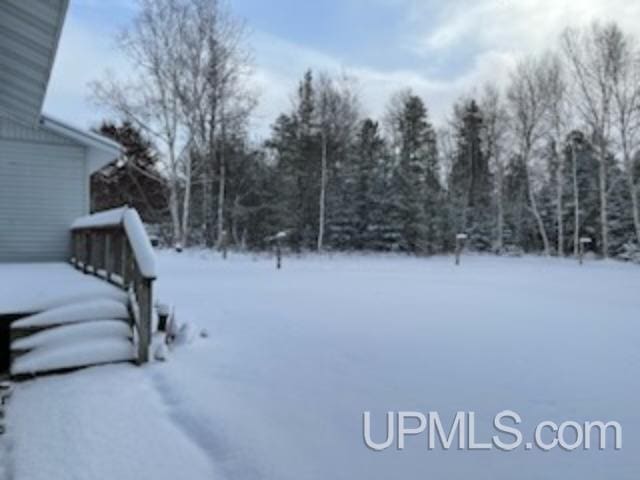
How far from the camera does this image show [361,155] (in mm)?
24922

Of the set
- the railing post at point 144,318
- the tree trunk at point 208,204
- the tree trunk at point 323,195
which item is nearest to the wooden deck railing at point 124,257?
the railing post at point 144,318

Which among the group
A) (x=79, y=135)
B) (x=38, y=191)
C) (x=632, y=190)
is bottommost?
(x=38, y=191)

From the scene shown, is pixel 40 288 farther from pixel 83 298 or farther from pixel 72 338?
pixel 72 338

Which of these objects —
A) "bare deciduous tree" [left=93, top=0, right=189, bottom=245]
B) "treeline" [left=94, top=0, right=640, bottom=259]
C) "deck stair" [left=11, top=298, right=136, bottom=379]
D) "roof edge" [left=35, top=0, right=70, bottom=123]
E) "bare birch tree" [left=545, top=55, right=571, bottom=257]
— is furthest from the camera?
"bare birch tree" [left=545, top=55, right=571, bottom=257]

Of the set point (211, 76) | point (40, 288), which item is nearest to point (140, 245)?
point (40, 288)

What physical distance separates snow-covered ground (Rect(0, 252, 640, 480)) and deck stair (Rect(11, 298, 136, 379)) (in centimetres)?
19

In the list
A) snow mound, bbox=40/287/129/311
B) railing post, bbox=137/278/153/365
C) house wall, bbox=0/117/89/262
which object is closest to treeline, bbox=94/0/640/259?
house wall, bbox=0/117/89/262

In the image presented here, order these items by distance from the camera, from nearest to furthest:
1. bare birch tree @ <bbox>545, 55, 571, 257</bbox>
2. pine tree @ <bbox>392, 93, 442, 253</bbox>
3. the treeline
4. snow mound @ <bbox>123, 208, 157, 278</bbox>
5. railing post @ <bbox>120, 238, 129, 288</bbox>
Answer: snow mound @ <bbox>123, 208, 157, 278</bbox>
railing post @ <bbox>120, 238, 129, 288</bbox>
the treeline
pine tree @ <bbox>392, 93, 442, 253</bbox>
bare birch tree @ <bbox>545, 55, 571, 257</bbox>

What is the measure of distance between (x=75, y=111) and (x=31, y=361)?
21394 millimetres

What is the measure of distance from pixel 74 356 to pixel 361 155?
72.1 feet

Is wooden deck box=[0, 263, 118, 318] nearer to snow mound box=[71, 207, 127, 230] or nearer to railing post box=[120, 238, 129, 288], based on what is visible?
railing post box=[120, 238, 129, 288]

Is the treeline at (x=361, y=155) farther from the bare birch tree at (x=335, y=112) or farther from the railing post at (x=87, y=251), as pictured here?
the railing post at (x=87, y=251)

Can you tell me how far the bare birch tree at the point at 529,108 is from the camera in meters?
24.8

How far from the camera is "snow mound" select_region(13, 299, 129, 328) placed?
4250 mm
